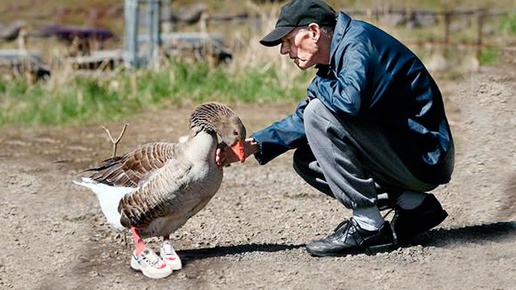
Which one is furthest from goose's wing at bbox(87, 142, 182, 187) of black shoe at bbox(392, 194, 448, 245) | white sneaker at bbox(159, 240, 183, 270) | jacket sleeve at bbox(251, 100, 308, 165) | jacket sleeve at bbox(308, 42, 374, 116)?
black shoe at bbox(392, 194, 448, 245)

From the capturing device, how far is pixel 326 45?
509 centimetres

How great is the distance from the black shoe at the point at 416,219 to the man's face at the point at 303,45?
0.90 metres

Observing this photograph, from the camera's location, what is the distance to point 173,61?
1238 cm

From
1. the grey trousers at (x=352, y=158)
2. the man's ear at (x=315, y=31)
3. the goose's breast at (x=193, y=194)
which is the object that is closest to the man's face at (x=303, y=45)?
the man's ear at (x=315, y=31)

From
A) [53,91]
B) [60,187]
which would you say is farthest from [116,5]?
[60,187]

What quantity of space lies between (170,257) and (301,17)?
1.34 metres

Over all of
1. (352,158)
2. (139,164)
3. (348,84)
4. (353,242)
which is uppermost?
(348,84)

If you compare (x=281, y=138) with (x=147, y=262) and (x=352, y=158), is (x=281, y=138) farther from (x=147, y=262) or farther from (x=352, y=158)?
(x=147, y=262)

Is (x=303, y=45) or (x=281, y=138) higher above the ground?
(x=303, y=45)

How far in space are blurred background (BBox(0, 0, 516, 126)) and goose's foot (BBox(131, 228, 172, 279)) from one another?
17.5 ft

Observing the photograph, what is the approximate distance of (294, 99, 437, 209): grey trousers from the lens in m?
4.94

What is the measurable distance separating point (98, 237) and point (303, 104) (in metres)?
1.60

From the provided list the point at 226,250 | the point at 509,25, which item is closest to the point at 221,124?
the point at 226,250

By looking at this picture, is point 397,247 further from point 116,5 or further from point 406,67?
point 116,5
